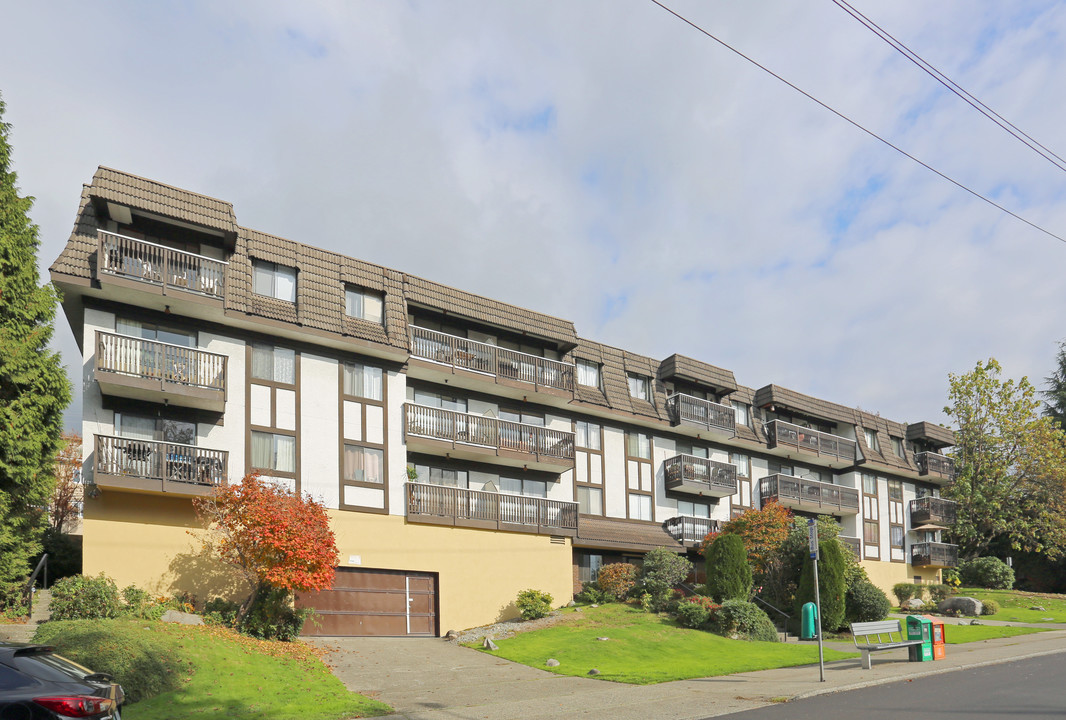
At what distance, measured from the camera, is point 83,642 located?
15.2 m

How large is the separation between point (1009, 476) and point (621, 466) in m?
24.2

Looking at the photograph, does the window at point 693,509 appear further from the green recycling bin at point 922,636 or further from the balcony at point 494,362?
the green recycling bin at point 922,636

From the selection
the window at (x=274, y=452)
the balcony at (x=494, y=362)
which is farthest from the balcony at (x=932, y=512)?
the window at (x=274, y=452)

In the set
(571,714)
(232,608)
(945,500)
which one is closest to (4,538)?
(232,608)

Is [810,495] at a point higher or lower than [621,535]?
higher

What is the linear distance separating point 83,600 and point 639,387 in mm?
22525

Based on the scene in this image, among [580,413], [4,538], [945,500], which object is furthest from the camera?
[945,500]

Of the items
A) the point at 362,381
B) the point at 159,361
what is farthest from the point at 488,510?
the point at 159,361

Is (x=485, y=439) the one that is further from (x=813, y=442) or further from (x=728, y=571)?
(x=813, y=442)

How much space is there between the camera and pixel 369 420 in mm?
26281

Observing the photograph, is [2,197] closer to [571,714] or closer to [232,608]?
[232,608]

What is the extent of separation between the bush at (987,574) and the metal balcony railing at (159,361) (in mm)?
39288

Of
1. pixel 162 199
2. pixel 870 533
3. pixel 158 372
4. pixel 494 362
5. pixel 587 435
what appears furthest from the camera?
pixel 870 533

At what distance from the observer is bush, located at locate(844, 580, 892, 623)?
2858 cm
